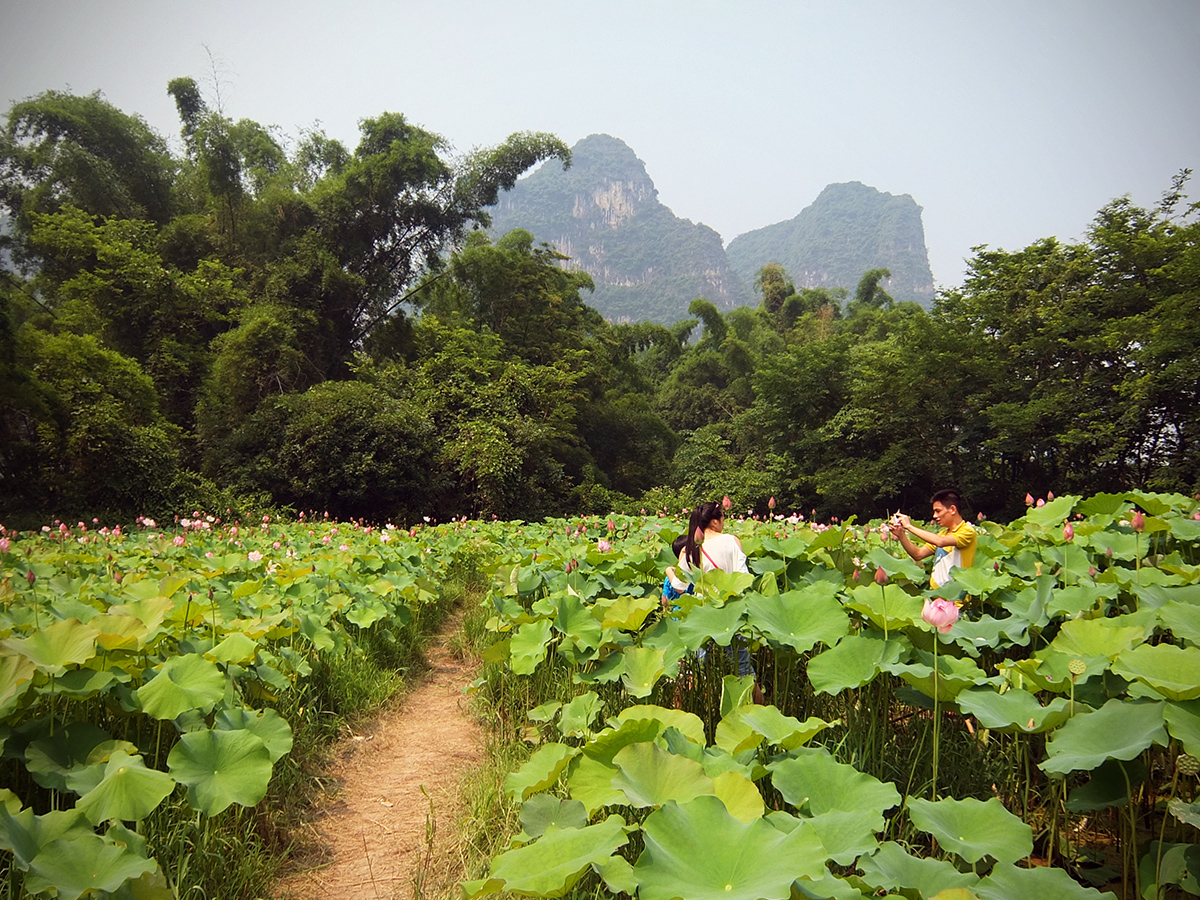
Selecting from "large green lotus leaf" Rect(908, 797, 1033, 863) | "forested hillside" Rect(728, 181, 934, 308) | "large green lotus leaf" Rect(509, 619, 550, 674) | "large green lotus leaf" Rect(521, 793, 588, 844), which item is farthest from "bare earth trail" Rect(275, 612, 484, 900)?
"forested hillside" Rect(728, 181, 934, 308)

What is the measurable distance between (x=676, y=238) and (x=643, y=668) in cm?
11675

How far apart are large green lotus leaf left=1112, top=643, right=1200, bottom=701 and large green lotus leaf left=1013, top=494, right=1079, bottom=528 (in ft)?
6.56

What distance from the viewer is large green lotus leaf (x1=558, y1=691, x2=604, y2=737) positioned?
1.78 metres

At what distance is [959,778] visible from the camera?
1.64 metres

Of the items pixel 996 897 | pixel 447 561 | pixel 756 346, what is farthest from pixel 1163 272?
pixel 756 346

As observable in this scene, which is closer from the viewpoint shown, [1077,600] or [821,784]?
[821,784]

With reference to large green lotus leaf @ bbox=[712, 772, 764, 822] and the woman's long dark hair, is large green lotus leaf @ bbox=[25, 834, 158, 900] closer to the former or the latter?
large green lotus leaf @ bbox=[712, 772, 764, 822]

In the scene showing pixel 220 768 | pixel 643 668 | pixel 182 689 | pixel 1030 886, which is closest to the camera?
→ pixel 1030 886

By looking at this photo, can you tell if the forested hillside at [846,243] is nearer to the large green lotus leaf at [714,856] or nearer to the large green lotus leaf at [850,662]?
the large green lotus leaf at [850,662]

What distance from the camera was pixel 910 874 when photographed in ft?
3.06

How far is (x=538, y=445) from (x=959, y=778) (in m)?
13.9

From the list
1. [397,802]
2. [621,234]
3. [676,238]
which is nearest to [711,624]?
[397,802]

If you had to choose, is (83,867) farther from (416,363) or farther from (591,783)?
(416,363)

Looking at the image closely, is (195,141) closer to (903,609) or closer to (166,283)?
(166,283)
